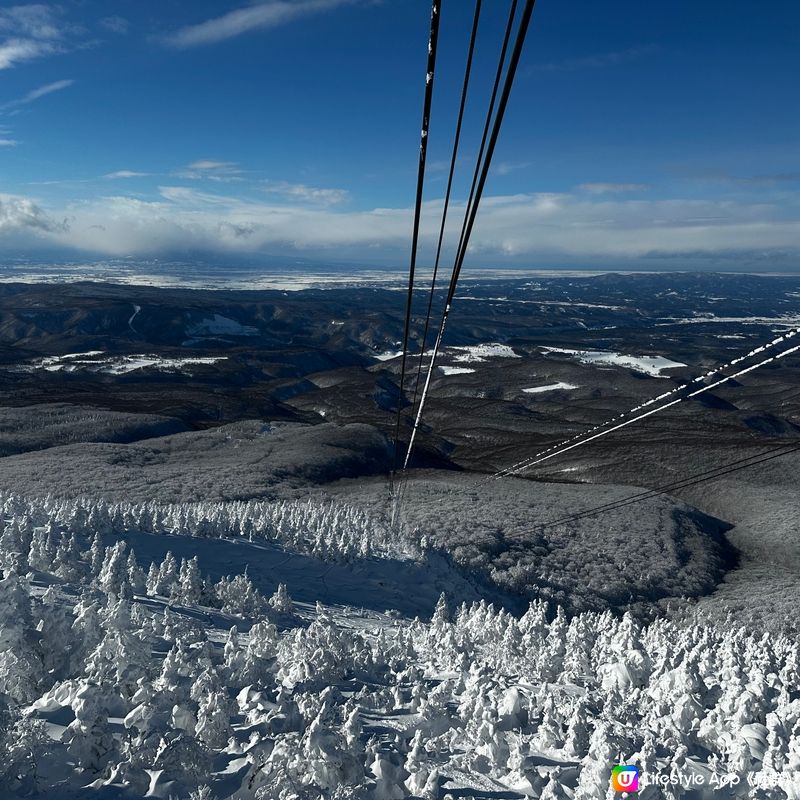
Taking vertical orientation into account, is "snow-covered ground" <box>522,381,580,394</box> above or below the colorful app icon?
below

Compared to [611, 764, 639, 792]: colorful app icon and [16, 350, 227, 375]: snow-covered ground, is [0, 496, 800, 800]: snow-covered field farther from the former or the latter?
[16, 350, 227, 375]: snow-covered ground

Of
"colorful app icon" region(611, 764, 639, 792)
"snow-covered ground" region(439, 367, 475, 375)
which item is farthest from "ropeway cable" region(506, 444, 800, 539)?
"snow-covered ground" region(439, 367, 475, 375)

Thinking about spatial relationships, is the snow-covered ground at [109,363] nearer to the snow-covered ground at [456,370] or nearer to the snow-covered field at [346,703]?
the snow-covered ground at [456,370]

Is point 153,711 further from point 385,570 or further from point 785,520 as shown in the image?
point 785,520

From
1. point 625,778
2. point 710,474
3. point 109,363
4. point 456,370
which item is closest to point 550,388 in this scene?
point 456,370

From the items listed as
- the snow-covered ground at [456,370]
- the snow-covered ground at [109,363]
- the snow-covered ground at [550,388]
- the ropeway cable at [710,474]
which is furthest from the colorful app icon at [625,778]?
the snow-covered ground at [456,370]

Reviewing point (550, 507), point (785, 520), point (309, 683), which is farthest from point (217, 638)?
point (785, 520)

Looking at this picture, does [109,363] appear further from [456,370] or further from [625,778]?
[625,778]
